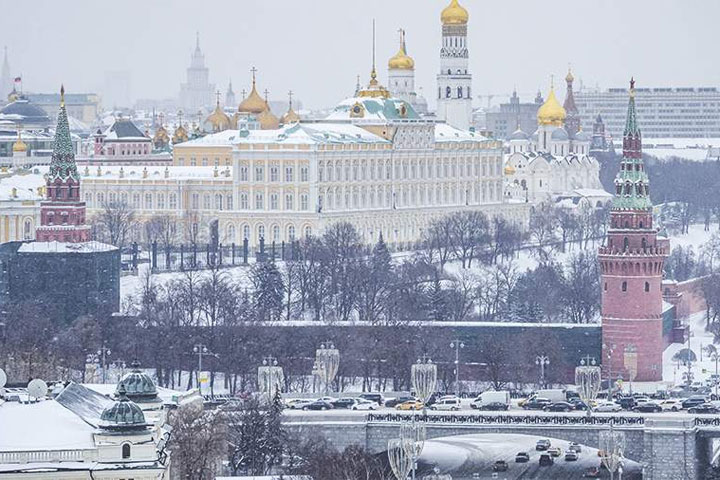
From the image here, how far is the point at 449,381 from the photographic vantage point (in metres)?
93.2

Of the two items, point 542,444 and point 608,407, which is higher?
point 608,407

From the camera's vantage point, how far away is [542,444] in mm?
81875

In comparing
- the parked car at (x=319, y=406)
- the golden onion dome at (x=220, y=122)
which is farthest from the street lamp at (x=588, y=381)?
the golden onion dome at (x=220, y=122)

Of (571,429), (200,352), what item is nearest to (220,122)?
(200,352)

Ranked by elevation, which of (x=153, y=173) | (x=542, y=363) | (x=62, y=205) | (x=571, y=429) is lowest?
(x=571, y=429)

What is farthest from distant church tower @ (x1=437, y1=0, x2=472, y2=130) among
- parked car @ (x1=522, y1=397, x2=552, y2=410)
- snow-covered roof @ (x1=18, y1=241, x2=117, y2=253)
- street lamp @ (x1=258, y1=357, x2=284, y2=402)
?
parked car @ (x1=522, y1=397, x2=552, y2=410)

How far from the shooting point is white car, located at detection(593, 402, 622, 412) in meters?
82.1

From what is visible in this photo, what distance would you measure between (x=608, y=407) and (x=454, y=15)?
85.2 metres

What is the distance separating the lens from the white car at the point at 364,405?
270 ft

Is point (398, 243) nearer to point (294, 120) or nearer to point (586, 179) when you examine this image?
point (294, 120)

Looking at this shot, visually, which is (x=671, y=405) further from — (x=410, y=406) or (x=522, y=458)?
(x=410, y=406)

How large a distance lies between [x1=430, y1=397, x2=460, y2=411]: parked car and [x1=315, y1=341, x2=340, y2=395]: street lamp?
18.5 feet

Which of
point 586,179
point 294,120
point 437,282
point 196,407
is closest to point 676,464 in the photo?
point 196,407

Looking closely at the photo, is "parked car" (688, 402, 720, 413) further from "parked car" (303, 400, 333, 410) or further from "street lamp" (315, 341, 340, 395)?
"street lamp" (315, 341, 340, 395)
